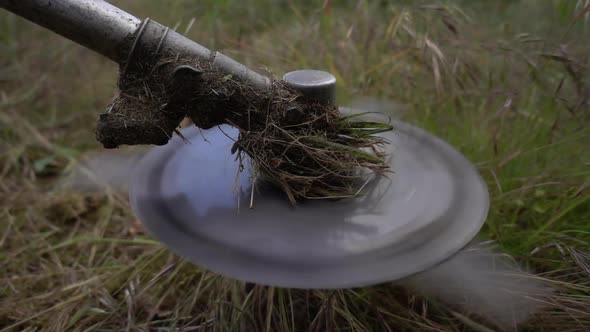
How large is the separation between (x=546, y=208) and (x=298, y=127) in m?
0.67

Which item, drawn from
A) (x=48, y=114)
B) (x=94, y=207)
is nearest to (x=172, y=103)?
(x=94, y=207)

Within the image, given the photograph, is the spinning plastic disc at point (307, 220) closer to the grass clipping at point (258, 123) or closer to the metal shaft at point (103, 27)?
the grass clipping at point (258, 123)

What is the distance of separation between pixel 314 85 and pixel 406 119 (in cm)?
69

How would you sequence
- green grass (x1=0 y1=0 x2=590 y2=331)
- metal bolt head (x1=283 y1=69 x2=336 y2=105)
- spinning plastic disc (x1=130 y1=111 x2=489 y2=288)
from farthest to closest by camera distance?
green grass (x1=0 y1=0 x2=590 y2=331) < metal bolt head (x1=283 y1=69 x2=336 y2=105) < spinning plastic disc (x1=130 y1=111 x2=489 y2=288)

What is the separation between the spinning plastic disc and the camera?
0.66 metres

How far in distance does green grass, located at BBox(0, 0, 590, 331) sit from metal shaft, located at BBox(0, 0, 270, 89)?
507 millimetres

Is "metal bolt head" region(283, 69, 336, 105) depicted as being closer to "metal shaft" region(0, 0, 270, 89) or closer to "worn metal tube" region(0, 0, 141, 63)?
"metal shaft" region(0, 0, 270, 89)

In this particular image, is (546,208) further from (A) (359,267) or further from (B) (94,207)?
(B) (94,207)

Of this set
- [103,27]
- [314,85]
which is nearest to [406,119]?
[314,85]

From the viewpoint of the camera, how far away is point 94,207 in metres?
1.41

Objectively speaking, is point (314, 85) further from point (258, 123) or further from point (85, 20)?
point (85, 20)

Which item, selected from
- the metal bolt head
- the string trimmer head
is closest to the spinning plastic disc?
the string trimmer head

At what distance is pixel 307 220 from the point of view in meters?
0.74

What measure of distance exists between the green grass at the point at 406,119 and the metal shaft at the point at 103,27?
507 mm
